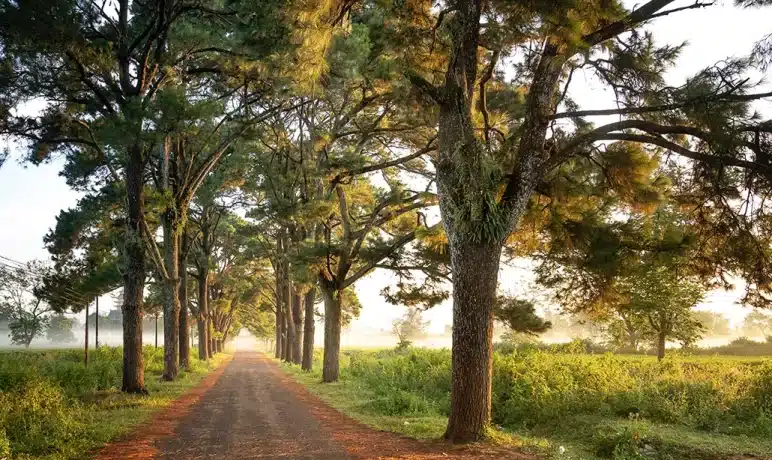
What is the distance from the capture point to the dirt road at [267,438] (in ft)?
25.9

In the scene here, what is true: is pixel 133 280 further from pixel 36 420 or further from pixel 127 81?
pixel 36 420

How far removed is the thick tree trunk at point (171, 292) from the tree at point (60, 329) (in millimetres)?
118448

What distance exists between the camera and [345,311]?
39656 mm

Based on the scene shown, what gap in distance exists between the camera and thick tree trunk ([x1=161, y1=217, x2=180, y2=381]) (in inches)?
725

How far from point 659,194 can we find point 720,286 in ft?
6.37

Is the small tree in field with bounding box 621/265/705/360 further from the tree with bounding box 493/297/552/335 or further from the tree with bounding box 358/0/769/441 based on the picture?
the tree with bounding box 358/0/769/441

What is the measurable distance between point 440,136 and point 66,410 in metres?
9.07

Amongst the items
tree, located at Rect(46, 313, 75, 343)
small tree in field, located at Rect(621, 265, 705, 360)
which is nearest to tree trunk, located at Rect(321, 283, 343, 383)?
small tree in field, located at Rect(621, 265, 705, 360)

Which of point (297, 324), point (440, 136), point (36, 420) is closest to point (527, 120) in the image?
point (440, 136)

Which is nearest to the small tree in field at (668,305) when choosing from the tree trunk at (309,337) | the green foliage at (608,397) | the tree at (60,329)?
the green foliage at (608,397)

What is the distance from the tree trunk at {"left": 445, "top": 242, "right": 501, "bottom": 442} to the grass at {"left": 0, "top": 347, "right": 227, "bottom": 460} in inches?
226

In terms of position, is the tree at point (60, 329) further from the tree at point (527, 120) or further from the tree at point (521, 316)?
the tree at point (527, 120)

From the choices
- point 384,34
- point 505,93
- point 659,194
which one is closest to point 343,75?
point 384,34

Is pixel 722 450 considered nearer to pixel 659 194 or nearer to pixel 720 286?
pixel 720 286
